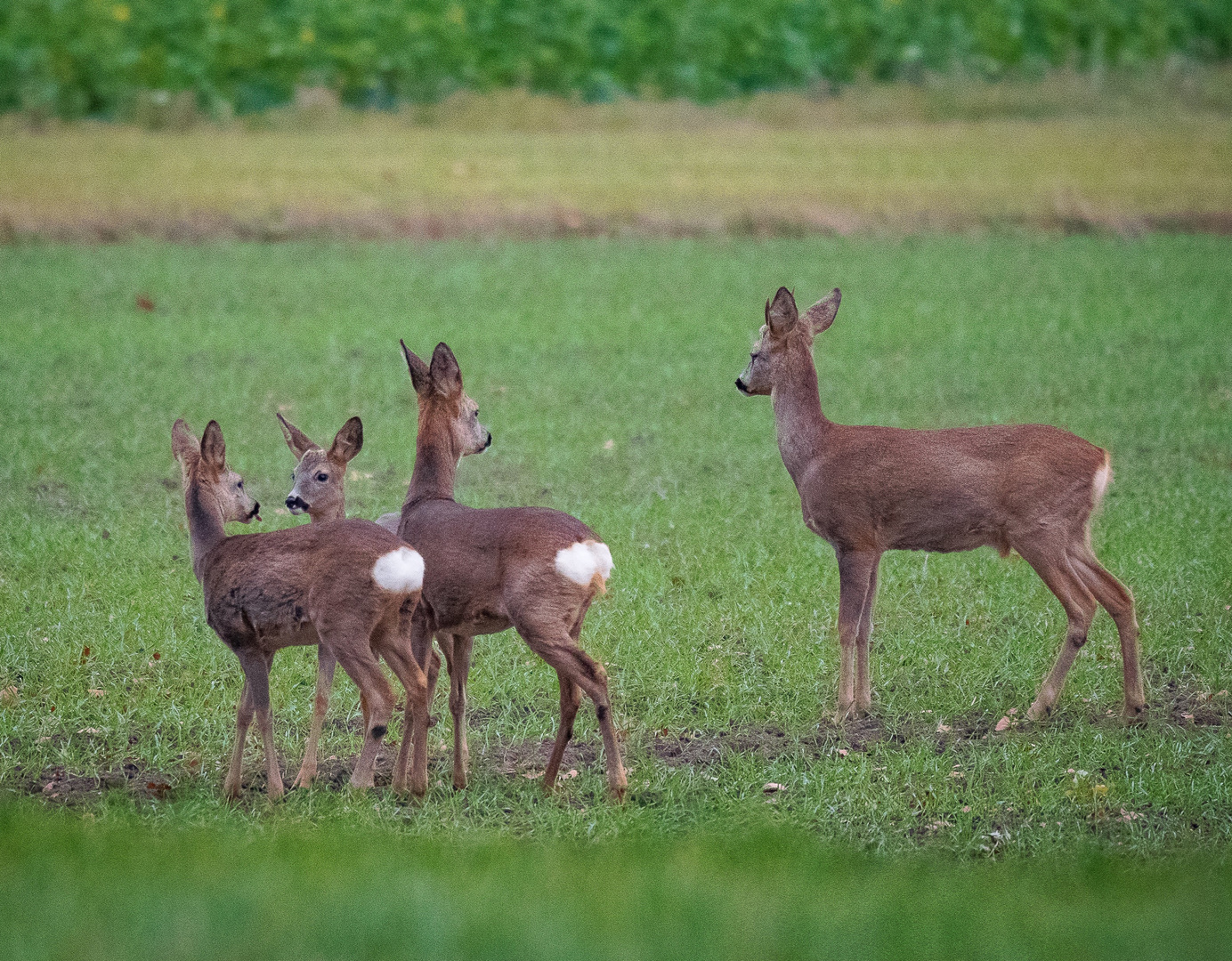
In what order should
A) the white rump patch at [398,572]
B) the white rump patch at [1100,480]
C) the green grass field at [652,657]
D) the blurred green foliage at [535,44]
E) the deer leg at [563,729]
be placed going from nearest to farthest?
the green grass field at [652,657] → the white rump patch at [398,572] → the deer leg at [563,729] → the white rump patch at [1100,480] → the blurred green foliage at [535,44]

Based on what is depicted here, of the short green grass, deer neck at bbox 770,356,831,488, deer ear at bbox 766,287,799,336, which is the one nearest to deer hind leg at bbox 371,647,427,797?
the short green grass

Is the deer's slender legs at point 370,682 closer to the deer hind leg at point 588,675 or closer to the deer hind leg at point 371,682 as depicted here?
the deer hind leg at point 371,682

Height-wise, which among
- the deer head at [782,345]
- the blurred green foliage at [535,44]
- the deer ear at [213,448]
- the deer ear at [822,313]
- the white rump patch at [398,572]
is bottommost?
the white rump patch at [398,572]

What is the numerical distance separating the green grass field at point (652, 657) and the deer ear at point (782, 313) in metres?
1.35

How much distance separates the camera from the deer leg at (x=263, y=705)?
5.83m

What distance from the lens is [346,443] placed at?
6750mm

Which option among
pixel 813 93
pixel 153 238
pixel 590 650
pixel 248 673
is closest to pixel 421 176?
pixel 153 238

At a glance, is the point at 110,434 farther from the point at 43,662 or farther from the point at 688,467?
the point at 43,662

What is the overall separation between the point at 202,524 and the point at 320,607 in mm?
751

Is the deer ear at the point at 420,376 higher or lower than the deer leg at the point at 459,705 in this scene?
higher

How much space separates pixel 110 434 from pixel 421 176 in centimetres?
1101

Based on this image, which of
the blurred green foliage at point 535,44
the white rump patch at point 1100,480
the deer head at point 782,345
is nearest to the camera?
the white rump patch at point 1100,480

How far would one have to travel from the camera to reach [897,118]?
87.2ft

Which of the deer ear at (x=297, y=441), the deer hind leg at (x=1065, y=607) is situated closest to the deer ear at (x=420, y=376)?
the deer ear at (x=297, y=441)
